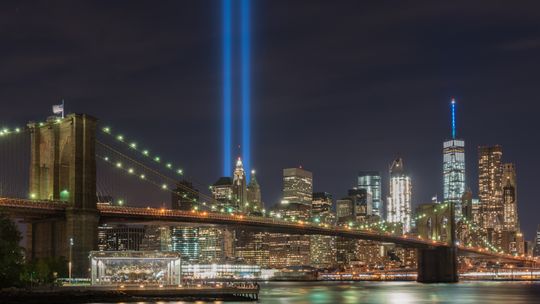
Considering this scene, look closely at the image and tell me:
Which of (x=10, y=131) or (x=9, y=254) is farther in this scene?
(x=10, y=131)

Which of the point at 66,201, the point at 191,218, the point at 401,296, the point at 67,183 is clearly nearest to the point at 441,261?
the point at 401,296

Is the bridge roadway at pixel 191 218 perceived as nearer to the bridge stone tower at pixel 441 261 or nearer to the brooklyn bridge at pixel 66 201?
the brooklyn bridge at pixel 66 201

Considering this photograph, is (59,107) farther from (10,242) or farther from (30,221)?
(10,242)

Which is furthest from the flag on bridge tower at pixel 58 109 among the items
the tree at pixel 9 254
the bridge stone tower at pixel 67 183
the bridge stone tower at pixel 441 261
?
the bridge stone tower at pixel 441 261

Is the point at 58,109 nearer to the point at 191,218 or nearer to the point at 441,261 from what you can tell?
the point at 191,218

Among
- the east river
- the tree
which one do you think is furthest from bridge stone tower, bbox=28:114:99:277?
the east river

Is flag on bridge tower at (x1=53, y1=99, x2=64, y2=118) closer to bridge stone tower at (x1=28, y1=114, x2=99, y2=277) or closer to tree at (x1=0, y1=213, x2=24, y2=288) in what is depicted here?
bridge stone tower at (x1=28, y1=114, x2=99, y2=277)
